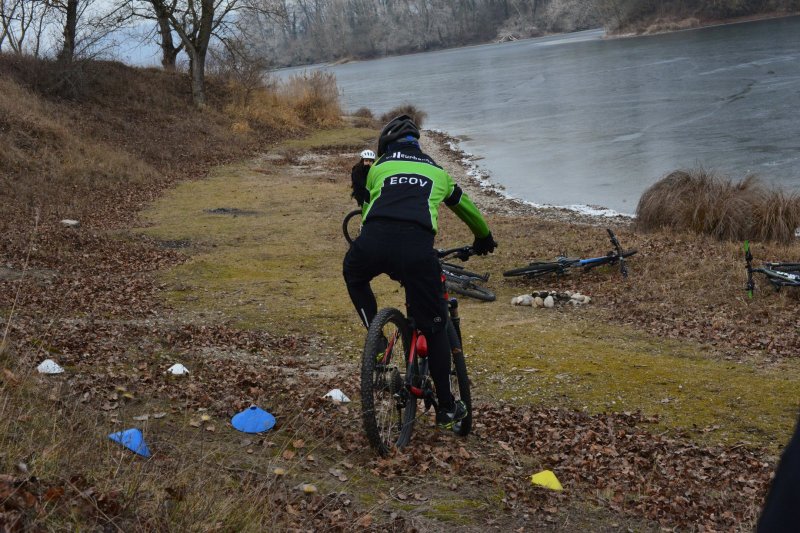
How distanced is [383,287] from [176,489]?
8.95m

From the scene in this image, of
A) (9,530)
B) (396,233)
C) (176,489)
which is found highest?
(396,233)

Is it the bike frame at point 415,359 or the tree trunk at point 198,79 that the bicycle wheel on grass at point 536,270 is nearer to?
the bike frame at point 415,359

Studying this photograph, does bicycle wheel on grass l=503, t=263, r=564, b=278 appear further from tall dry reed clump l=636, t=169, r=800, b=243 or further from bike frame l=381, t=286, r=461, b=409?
bike frame l=381, t=286, r=461, b=409

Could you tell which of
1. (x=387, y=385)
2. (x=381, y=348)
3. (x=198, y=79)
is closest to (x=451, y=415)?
(x=387, y=385)

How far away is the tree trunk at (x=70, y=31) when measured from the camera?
33.8m

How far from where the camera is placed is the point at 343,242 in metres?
16.4

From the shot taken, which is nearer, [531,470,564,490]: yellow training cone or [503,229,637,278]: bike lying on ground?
[531,470,564,490]: yellow training cone

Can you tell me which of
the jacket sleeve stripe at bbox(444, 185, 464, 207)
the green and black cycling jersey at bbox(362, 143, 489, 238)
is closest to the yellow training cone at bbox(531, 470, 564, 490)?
the green and black cycling jersey at bbox(362, 143, 489, 238)

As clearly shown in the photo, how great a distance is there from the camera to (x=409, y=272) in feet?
16.6

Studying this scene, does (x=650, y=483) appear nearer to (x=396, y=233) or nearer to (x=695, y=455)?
(x=695, y=455)

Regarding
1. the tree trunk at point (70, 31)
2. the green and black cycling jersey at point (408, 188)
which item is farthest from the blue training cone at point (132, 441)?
the tree trunk at point (70, 31)

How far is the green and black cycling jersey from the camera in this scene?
16.8ft

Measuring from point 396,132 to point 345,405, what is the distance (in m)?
2.32

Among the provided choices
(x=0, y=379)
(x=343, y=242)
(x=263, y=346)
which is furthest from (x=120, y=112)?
(x=0, y=379)
